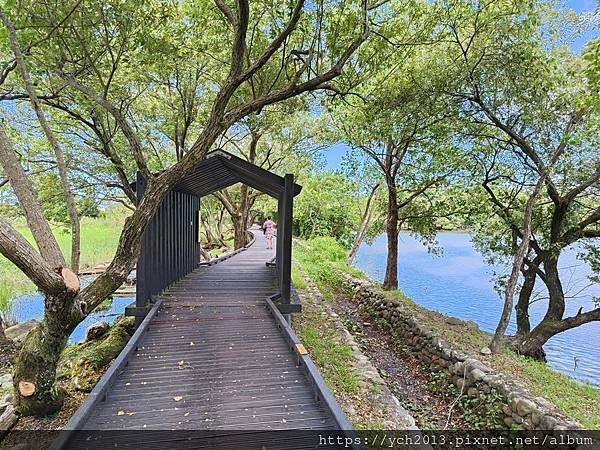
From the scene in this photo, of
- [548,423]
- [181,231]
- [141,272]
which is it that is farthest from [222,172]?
[548,423]

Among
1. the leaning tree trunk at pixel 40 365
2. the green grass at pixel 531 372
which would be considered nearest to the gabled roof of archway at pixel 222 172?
the leaning tree trunk at pixel 40 365

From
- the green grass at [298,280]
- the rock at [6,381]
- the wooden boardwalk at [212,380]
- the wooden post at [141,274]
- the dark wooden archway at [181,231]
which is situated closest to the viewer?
the wooden boardwalk at [212,380]

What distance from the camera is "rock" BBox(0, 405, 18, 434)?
3861 mm

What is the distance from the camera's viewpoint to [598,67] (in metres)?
4.60

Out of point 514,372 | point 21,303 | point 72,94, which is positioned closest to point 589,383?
point 514,372

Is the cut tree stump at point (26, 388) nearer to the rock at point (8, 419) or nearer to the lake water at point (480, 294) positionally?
the rock at point (8, 419)

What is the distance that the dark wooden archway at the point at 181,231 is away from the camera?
5691 millimetres

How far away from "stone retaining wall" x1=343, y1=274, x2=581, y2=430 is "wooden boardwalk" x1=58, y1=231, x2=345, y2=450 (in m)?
2.94

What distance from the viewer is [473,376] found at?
5473mm

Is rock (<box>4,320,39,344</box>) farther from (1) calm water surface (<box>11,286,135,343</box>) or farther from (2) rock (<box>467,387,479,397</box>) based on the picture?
(2) rock (<box>467,387,479,397</box>)

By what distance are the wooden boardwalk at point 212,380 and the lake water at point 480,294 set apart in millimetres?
6509

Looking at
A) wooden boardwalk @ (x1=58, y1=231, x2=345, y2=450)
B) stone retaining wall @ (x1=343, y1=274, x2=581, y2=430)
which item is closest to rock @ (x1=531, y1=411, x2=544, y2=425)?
stone retaining wall @ (x1=343, y1=274, x2=581, y2=430)

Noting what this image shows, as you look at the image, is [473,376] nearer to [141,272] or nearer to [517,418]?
[517,418]

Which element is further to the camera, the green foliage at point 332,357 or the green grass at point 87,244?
the green grass at point 87,244
